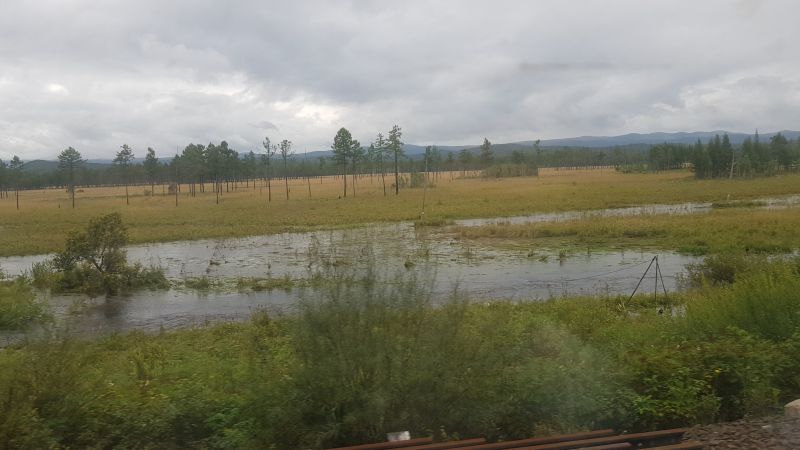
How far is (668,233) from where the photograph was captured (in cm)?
2903

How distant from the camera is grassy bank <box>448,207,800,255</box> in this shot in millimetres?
24531

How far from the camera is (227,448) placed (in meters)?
4.75

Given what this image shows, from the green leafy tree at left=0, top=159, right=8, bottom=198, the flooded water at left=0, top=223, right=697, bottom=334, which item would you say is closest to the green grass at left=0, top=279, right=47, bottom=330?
the flooded water at left=0, top=223, right=697, bottom=334

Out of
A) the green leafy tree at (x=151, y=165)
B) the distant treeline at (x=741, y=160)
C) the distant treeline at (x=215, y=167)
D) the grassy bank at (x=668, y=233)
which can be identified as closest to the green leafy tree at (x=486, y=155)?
the distant treeline at (x=215, y=167)

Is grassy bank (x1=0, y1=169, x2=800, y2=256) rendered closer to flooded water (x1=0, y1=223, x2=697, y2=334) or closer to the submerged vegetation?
flooded water (x1=0, y1=223, x2=697, y2=334)

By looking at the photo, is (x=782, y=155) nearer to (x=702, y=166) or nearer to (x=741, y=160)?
(x=741, y=160)

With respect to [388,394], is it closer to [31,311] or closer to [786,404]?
[786,404]

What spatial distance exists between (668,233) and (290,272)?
19.1m

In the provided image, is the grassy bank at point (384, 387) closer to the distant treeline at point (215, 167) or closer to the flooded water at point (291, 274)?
the flooded water at point (291, 274)

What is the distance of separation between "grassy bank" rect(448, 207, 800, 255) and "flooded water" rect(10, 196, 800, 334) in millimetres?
2210

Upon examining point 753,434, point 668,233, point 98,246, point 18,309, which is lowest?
point 18,309

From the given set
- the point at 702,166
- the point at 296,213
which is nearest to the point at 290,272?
the point at 296,213

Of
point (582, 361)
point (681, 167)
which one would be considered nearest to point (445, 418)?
point (582, 361)

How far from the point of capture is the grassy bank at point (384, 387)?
487cm
